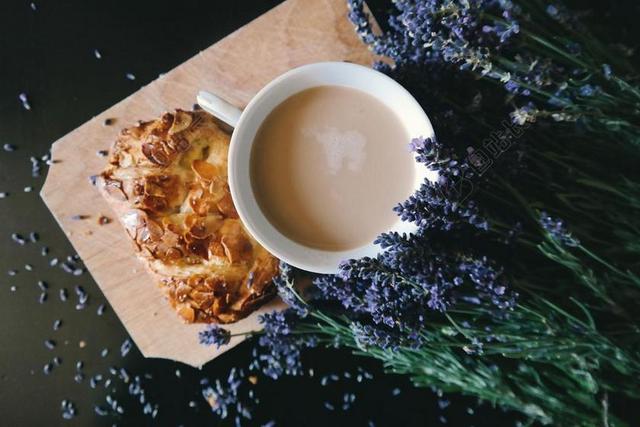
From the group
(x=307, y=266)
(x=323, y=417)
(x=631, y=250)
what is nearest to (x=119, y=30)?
(x=307, y=266)

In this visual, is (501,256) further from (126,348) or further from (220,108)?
(126,348)

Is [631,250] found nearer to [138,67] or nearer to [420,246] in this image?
[420,246]

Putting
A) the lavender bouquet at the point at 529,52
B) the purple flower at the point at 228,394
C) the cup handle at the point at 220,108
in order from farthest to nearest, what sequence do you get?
the purple flower at the point at 228,394 → the cup handle at the point at 220,108 → the lavender bouquet at the point at 529,52

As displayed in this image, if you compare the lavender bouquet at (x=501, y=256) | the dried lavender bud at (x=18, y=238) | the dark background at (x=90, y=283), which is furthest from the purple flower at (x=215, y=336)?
the dried lavender bud at (x=18, y=238)

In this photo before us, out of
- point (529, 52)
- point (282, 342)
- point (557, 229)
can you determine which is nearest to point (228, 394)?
point (282, 342)

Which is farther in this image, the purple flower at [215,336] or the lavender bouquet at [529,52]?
the purple flower at [215,336]

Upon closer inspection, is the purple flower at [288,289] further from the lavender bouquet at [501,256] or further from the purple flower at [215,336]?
the purple flower at [215,336]

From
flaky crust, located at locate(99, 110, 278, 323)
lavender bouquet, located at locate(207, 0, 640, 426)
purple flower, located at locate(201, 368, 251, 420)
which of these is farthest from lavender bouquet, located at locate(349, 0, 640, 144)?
purple flower, located at locate(201, 368, 251, 420)
